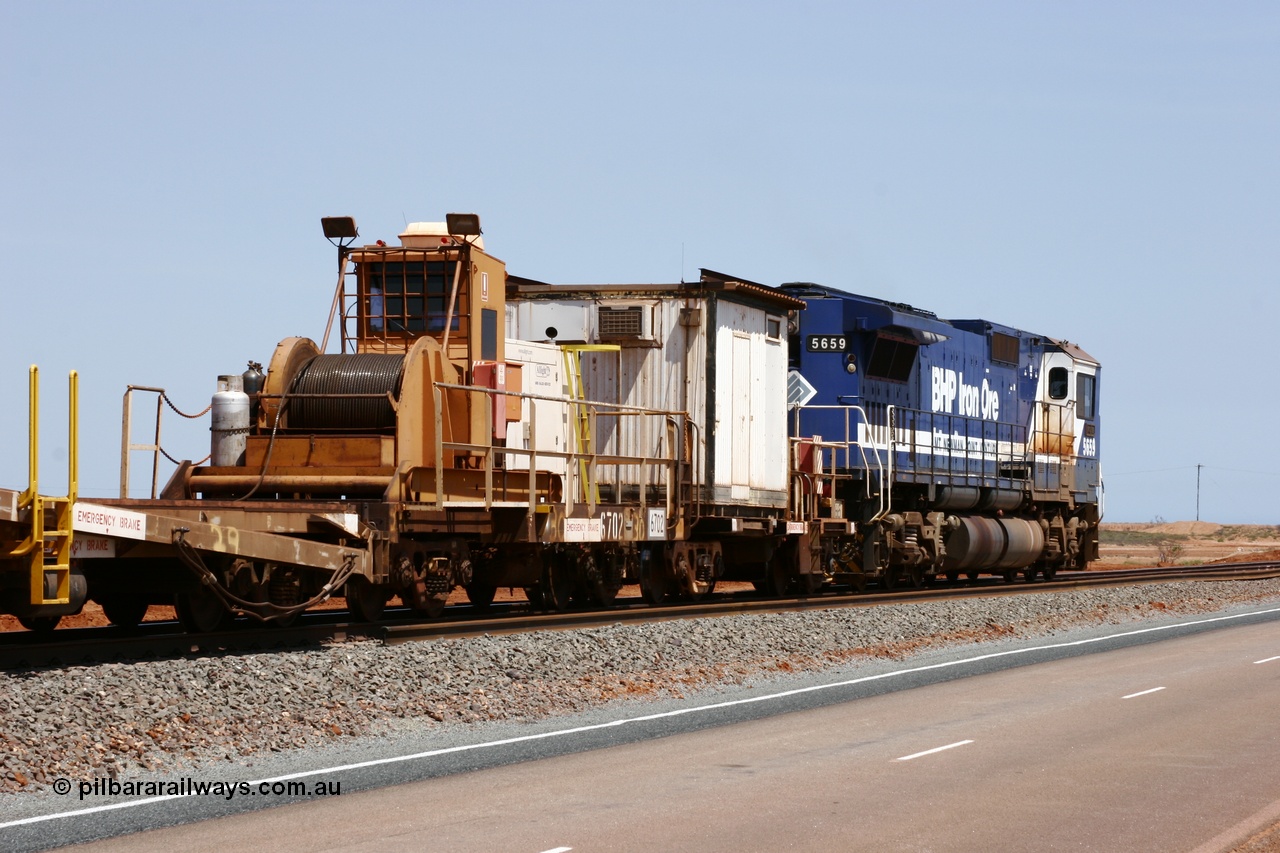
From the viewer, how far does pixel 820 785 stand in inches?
337

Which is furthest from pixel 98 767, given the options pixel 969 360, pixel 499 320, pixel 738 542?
pixel 969 360

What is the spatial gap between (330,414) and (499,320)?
2.45 metres

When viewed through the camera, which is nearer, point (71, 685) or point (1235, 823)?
point (1235, 823)

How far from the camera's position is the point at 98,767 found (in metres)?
8.60

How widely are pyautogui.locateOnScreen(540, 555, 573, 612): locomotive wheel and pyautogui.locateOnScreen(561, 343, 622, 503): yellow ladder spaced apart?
0.81 m

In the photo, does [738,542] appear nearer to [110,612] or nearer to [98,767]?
[110,612]

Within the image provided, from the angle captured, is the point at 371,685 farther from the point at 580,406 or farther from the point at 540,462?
the point at 580,406

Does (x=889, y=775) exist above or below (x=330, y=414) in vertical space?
below

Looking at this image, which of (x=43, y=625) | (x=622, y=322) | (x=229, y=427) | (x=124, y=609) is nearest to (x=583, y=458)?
(x=622, y=322)

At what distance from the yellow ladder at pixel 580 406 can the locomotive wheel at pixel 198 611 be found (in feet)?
13.5

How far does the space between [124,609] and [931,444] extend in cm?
1544

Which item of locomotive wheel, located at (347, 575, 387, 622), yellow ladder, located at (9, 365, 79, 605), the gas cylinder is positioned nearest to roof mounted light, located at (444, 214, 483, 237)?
the gas cylinder

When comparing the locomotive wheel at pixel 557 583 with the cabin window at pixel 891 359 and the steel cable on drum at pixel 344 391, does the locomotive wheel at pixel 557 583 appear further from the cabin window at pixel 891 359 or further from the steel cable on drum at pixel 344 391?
the cabin window at pixel 891 359

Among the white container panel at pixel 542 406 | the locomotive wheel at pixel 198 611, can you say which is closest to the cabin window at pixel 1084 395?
the white container panel at pixel 542 406
